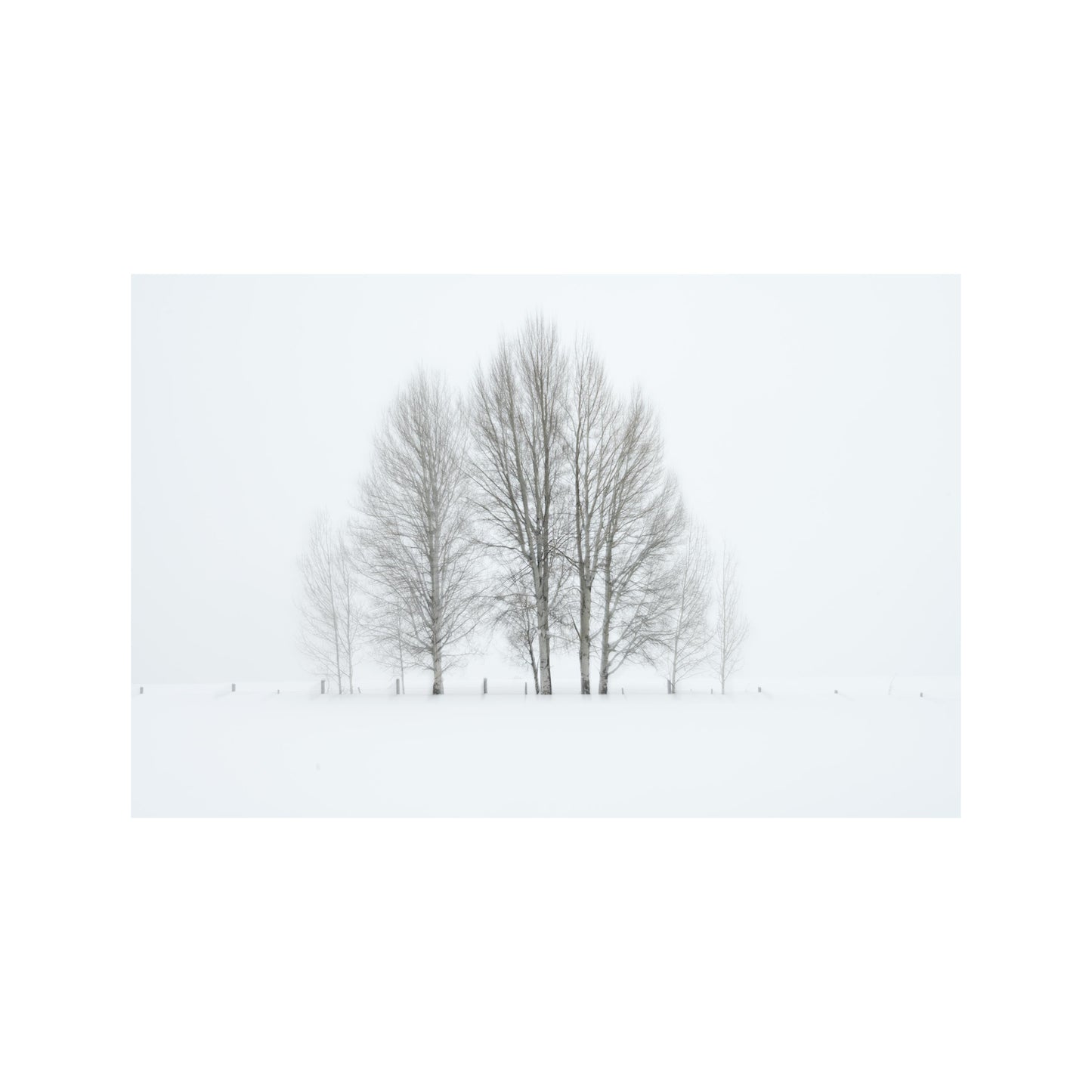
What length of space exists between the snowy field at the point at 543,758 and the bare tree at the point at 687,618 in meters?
2.44

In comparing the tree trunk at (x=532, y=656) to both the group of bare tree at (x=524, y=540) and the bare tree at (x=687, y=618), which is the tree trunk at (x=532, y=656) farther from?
the bare tree at (x=687, y=618)

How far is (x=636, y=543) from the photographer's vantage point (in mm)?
12781

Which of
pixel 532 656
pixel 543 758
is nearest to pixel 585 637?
pixel 532 656

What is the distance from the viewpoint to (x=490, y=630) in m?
12.6

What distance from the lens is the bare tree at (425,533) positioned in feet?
40.7

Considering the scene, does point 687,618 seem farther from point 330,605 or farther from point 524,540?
point 330,605

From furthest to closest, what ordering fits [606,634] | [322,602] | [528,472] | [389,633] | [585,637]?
[528,472]
[606,634]
[585,637]
[389,633]
[322,602]

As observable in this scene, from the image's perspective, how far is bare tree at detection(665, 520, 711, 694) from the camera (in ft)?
42.4

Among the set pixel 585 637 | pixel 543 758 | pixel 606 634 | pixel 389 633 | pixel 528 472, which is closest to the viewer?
pixel 543 758

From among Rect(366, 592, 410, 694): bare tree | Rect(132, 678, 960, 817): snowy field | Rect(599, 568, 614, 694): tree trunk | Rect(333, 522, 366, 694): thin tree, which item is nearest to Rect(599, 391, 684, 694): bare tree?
Rect(599, 568, 614, 694): tree trunk

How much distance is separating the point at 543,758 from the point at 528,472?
6.10 metres

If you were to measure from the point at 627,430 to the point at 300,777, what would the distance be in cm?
831

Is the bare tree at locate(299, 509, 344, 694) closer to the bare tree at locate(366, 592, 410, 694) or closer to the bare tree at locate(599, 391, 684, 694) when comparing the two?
the bare tree at locate(366, 592, 410, 694)

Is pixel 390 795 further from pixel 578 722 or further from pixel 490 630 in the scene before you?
pixel 490 630
